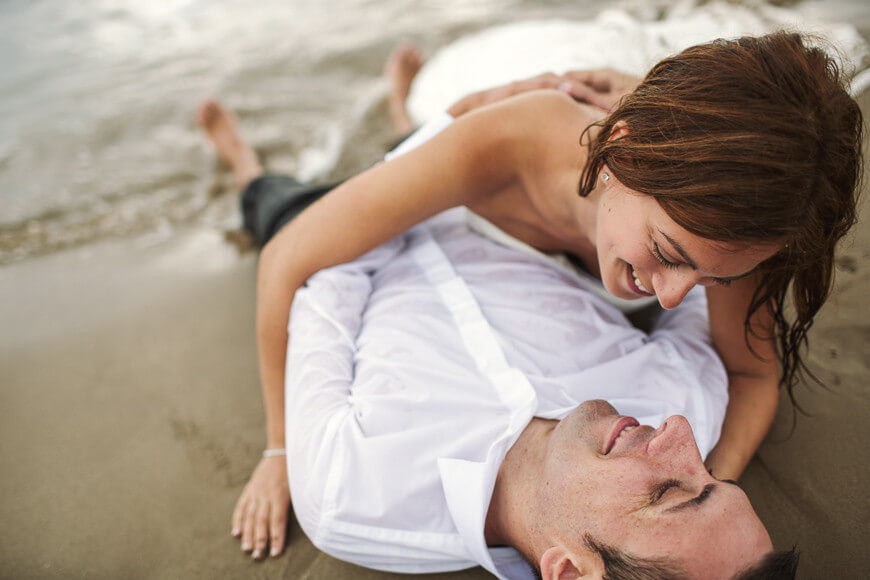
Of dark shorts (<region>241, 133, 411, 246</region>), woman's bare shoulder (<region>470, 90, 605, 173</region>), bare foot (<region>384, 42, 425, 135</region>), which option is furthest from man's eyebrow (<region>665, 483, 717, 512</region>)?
bare foot (<region>384, 42, 425, 135</region>)

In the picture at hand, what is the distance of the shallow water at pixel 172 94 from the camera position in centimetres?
328

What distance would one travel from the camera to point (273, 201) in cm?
256

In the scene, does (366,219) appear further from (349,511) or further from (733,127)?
(733,127)

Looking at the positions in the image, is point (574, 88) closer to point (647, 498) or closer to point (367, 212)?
point (367, 212)

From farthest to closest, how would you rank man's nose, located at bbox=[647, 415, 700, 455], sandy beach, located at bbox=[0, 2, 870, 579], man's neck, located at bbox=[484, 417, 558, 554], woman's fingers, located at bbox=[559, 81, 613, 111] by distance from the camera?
woman's fingers, located at bbox=[559, 81, 613, 111] < sandy beach, located at bbox=[0, 2, 870, 579] < man's neck, located at bbox=[484, 417, 558, 554] < man's nose, located at bbox=[647, 415, 700, 455]

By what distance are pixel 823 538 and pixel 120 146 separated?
14.4 feet

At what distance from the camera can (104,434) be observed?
79.6 inches

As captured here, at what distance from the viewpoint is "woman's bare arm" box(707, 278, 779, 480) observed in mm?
1730

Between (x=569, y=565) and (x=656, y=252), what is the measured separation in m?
0.77

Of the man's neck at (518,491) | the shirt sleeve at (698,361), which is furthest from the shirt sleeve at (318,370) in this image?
the shirt sleeve at (698,361)

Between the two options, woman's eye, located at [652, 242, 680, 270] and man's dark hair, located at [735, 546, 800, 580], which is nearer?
man's dark hair, located at [735, 546, 800, 580]

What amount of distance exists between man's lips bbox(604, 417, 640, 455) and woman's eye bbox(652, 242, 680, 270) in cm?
40

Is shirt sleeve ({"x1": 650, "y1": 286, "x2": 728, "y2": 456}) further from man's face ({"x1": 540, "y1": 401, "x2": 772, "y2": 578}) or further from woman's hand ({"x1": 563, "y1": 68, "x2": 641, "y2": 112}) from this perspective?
woman's hand ({"x1": 563, "y1": 68, "x2": 641, "y2": 112})

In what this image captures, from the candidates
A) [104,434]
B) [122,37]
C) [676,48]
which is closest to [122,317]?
[104,434]
